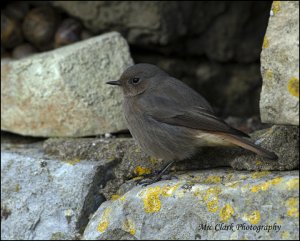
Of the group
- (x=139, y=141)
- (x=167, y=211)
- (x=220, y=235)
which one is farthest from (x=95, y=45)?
(x=220, y=235)

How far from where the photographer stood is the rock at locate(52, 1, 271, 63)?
6.32 metres

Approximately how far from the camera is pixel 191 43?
22.3 ft

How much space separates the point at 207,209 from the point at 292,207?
2.08ft

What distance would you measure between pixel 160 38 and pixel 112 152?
1707mm

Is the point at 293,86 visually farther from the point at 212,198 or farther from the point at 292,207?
the point at 212,198

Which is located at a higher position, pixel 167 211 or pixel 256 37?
pixel 256 37

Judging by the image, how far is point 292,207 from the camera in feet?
12.2

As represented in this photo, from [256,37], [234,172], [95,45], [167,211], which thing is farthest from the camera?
[256,37]

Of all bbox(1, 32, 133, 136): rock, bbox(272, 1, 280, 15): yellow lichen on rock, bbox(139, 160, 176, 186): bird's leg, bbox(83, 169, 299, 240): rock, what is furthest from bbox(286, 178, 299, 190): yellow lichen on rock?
bbox(1, 32, 133, 136): rock

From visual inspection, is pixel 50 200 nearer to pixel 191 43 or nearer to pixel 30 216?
pixel 30 216

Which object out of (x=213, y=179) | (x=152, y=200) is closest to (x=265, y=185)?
(x=213, y=179)

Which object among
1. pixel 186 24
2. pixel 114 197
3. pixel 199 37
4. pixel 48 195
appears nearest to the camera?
pixel 114 197

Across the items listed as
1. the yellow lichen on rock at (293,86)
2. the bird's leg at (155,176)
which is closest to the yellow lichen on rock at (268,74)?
the yellow lichen on rock at (293,86)

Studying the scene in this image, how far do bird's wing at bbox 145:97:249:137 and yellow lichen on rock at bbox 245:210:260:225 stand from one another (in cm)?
86
